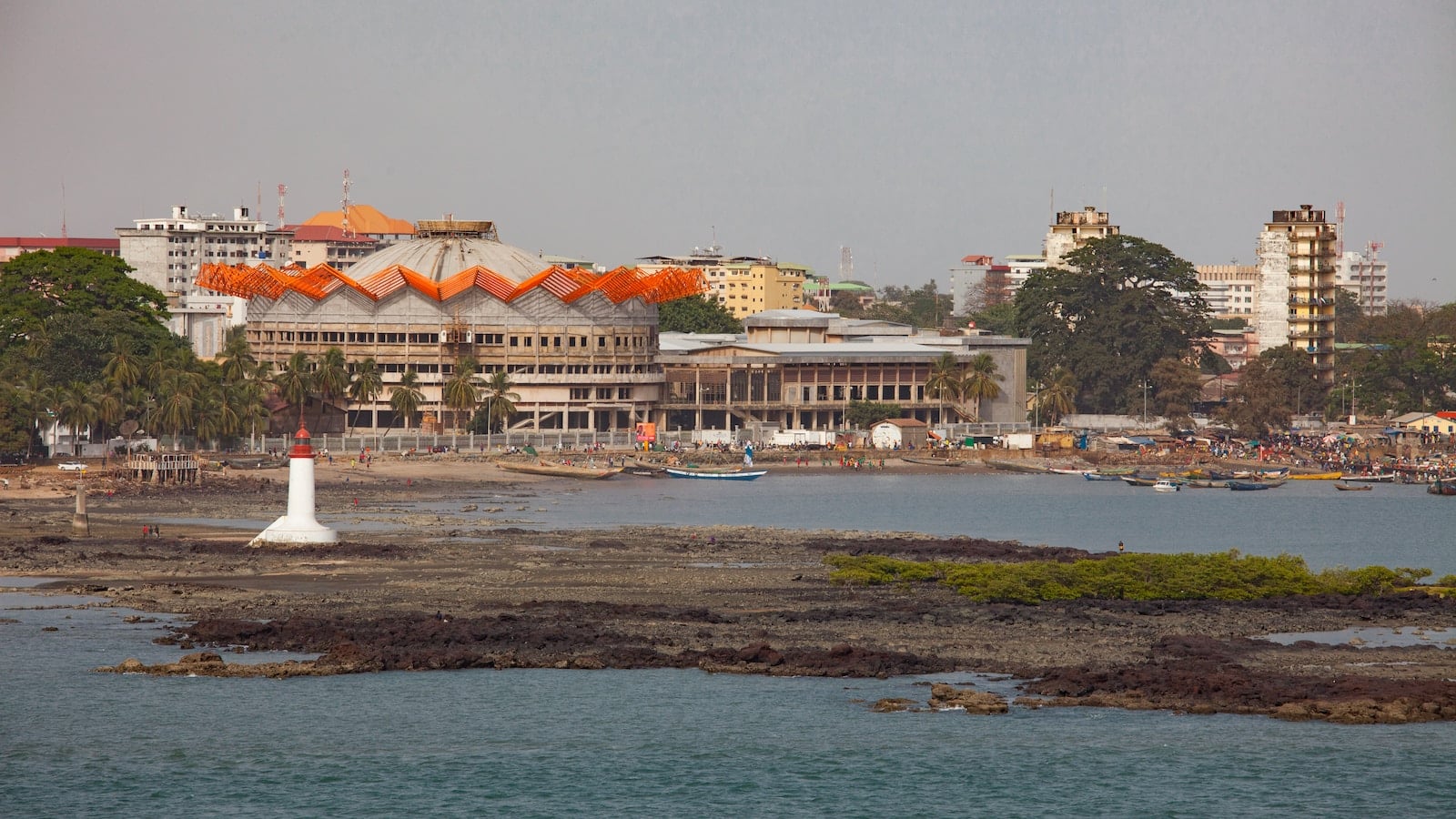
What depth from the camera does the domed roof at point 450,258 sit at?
463 ft

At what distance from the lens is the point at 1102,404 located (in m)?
163

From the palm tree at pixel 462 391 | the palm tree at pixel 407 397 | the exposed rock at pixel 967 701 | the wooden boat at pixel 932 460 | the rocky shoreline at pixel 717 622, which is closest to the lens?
the exposed rock at pixel 967 701

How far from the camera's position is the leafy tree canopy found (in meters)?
117

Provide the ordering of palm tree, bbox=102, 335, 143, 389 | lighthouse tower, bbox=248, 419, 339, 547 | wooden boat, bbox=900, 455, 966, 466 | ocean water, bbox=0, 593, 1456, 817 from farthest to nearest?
1. wooden boat, bbox=900, 455, 966, 466
2. palm tree, bbox=102, 335, 143, 389
3. lighthouse tower, bbox=248, 419, 339, 547
4. ocean water, bbox=0, 593, 1456, 817

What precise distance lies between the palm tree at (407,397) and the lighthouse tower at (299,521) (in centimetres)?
5924

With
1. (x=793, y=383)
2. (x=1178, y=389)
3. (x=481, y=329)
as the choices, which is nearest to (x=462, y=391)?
(x=481, y=329)

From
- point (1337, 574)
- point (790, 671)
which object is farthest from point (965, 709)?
point (1337, 574)

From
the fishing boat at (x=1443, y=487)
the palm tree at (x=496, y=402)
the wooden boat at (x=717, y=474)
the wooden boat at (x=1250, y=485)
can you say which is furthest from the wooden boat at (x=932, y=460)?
the fishing boat at (x=1443, y=487)

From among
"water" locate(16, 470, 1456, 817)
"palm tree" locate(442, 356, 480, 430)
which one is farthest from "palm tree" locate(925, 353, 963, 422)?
"water" locate(16, 470, 1456, 817)

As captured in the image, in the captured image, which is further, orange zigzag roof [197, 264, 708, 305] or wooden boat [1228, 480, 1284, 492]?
orange zigzag roof [197, 264, 708, 305]

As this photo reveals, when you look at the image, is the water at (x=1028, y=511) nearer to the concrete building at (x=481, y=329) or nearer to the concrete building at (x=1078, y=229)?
the concrete building at (x=481, y=329)

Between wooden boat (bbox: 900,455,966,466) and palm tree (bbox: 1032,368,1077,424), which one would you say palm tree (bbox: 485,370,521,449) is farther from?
palm tree (bbox: 1032,368,1077,424)

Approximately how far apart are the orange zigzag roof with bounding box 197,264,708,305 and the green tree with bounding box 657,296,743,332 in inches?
A: 1625

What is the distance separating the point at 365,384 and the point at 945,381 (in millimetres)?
43968
